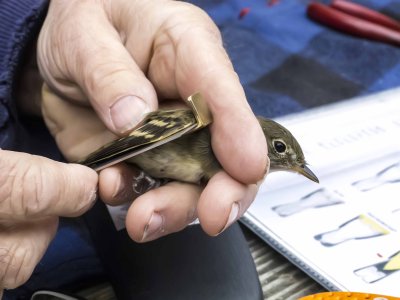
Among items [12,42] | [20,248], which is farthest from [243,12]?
[20,248]

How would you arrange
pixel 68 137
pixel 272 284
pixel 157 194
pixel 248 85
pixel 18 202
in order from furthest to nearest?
pixel 248 85 < pixel 68 137 < pixel 272 284 < pixel 157 194 < pixel 18 202

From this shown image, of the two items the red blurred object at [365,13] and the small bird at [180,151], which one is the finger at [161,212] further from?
the red blurred object at [365,13]

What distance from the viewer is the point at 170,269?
107 cm

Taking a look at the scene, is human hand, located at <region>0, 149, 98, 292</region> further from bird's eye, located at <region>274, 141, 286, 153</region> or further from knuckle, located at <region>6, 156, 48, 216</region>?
bird's eye, located at <region>274, 141, 286, 153</region>

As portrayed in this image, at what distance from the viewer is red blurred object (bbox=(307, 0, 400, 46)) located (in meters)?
→ 2.43

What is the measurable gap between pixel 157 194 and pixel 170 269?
6.9 inches

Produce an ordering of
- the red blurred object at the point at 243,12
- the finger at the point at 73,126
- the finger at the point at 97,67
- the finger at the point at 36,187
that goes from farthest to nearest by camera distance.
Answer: the red blurred object at the point at 243,12 → the finger at the point at 73,126 → the finger at the point at 97,67 → the finger at the point at 36,187

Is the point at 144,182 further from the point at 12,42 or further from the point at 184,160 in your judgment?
the point at 12,42

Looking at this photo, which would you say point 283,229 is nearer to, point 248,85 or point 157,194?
point 157,194

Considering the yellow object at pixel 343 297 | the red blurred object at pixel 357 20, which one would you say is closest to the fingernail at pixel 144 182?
the yellow object at pixel 343 297

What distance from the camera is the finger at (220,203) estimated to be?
93 centimetres

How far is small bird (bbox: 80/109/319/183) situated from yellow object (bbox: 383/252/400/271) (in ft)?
0.75

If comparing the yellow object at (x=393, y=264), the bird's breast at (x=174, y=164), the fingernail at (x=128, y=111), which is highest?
the fingernail at (x=128, y=111)

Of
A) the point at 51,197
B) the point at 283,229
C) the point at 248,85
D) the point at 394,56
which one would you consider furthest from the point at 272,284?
the point at 394,56
